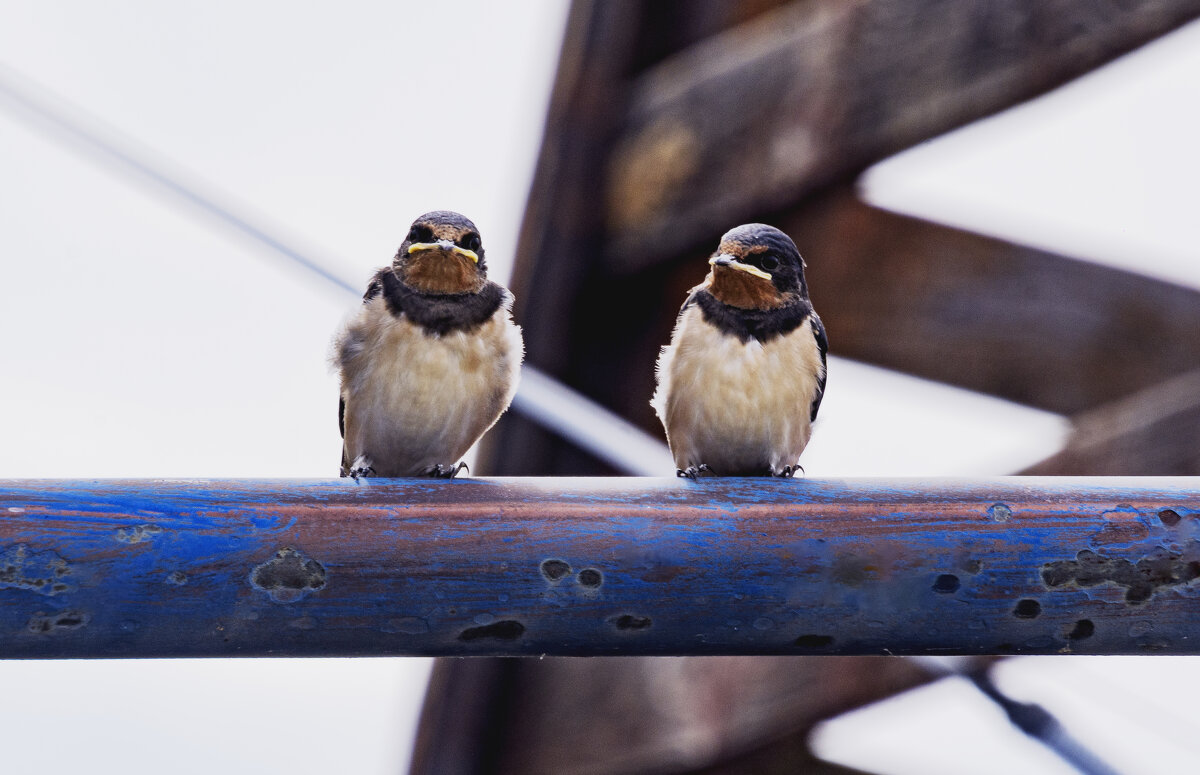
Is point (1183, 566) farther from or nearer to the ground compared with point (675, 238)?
nearer to the ground

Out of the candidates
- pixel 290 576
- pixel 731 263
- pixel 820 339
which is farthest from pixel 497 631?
pixel 820 339

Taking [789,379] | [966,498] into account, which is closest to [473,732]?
[789,379]

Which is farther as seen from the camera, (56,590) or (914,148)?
(914,148)

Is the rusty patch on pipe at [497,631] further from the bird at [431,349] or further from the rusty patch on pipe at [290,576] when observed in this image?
the bird at [431,349]

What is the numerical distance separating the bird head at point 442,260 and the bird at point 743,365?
1.51 feet

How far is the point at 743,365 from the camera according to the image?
2863 millimetres

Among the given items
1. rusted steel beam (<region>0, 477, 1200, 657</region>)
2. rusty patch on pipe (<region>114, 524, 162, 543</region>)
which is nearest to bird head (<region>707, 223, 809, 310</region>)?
rusted steel beam (<region>0, 477, 1200, 657</region>)

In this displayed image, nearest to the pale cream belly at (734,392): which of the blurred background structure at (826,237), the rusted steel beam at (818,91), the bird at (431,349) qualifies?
the blurred background structure at (826,237)

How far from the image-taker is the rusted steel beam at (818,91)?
2514mm

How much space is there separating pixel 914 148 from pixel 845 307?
1.47 feet

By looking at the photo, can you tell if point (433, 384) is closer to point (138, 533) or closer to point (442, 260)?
point (442, 260)

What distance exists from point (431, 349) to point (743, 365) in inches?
25.6

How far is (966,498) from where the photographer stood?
4.90ft

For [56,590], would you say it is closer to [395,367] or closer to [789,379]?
[395,367]
